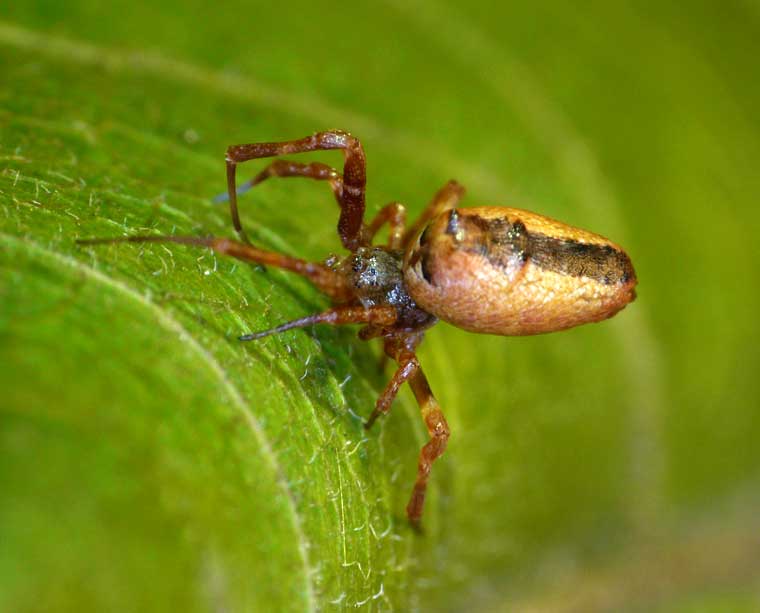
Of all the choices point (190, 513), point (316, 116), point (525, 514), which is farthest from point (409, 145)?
point (190, 513)

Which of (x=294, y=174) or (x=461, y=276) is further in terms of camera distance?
(x=294, y=174)

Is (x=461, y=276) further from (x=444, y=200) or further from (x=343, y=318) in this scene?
(x=444, y=200)

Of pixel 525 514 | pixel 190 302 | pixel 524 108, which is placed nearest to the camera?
pixel 190 302

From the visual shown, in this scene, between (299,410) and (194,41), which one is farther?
(194,41)

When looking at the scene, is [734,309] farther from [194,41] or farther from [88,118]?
[88,118]

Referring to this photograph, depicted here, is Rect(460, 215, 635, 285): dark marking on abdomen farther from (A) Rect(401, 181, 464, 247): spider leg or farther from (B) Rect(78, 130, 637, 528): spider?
(A) Rect(401, 181, 464, 247): spider leg

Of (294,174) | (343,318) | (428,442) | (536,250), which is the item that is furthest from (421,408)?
(294,174)
